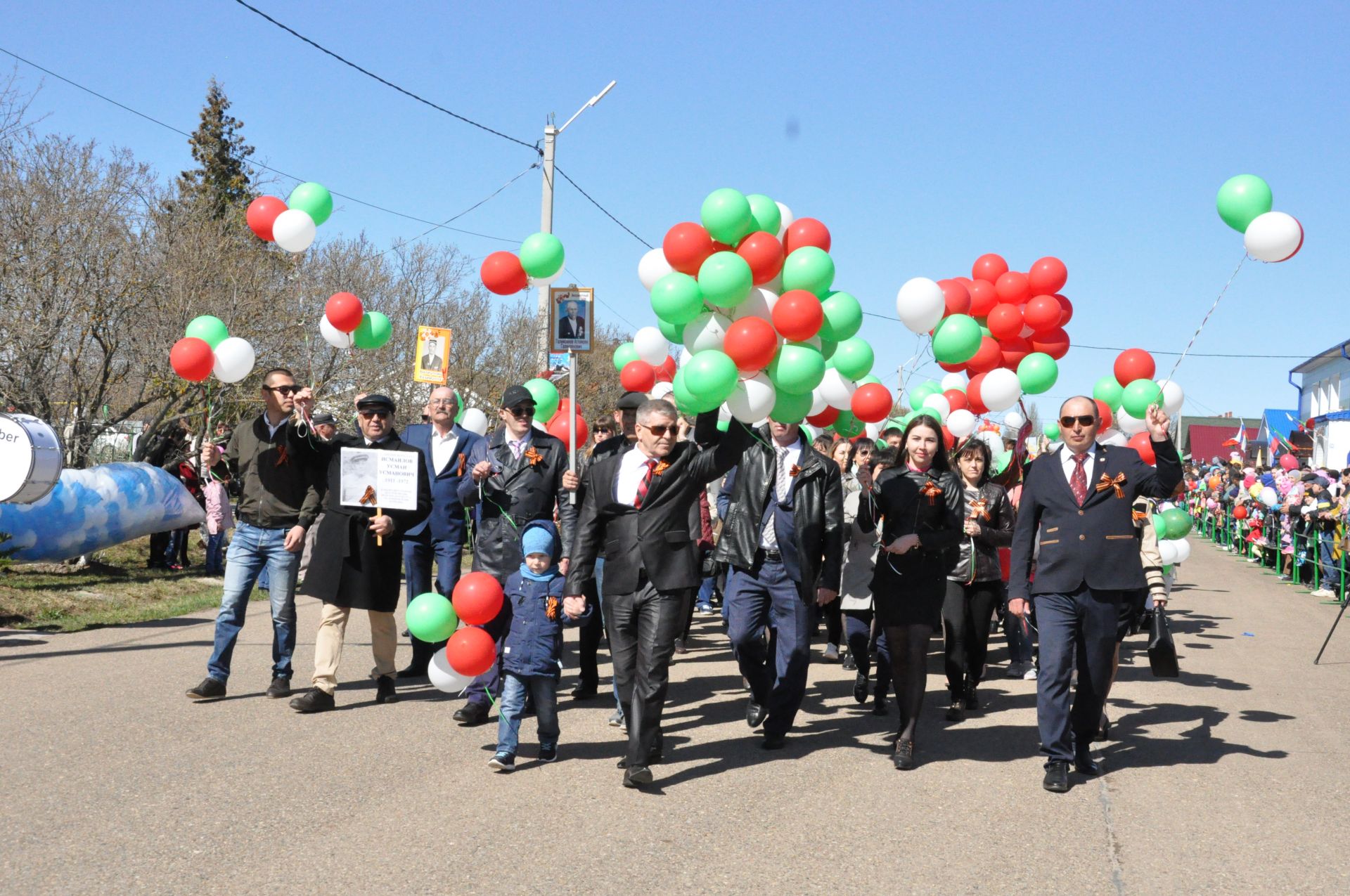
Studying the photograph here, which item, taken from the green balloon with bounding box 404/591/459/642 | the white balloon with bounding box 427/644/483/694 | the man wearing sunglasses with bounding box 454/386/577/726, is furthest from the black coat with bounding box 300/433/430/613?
the white balloon with bounding box 427/644/483/694

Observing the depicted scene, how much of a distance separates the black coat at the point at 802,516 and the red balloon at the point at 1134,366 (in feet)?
7.05

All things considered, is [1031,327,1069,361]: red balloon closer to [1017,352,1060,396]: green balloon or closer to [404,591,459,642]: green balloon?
[1017,352,1060,396]: green balloon

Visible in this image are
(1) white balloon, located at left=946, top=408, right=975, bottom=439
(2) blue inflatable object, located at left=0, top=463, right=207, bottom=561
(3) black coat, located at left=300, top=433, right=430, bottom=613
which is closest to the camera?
(3) black coat, located at left=300, top=433, right=430, bottom=613

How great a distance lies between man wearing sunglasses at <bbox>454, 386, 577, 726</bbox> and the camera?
744cm

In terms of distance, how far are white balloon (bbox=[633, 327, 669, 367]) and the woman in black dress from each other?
282 cm

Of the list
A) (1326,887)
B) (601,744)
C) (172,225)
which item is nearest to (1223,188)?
(1326,887)

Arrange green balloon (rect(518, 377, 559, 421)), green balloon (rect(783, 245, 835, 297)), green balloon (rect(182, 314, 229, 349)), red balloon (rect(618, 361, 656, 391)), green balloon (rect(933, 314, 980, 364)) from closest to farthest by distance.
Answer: green balloon (rect(783, 245, 835, 297)) → green balloon (rect(182, 314, 229, 349)) → green balloon (rect(933, 314, 980, 364)) → green balloon (rect(518, 377, 559, 421)) → red balloon (rect(618, 361, 656, 391))

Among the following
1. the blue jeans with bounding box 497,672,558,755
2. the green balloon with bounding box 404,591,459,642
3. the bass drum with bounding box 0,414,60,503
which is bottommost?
the blue jeans with bounding box 497,672,558,755

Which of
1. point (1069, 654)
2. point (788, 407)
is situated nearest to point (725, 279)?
point (788, 407)

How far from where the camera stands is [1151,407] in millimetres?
6496

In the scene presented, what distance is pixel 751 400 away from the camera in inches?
241

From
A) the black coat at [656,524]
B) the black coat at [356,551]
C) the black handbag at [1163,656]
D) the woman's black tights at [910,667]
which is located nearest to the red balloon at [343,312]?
the black coat at [356,551]

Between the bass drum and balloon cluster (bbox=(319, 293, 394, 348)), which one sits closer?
balloon cluster (bbox=(319, 293, 394, 348))

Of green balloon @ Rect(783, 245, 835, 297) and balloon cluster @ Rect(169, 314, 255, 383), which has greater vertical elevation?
green balloon @ Rect(783, 245, 835, 297)
